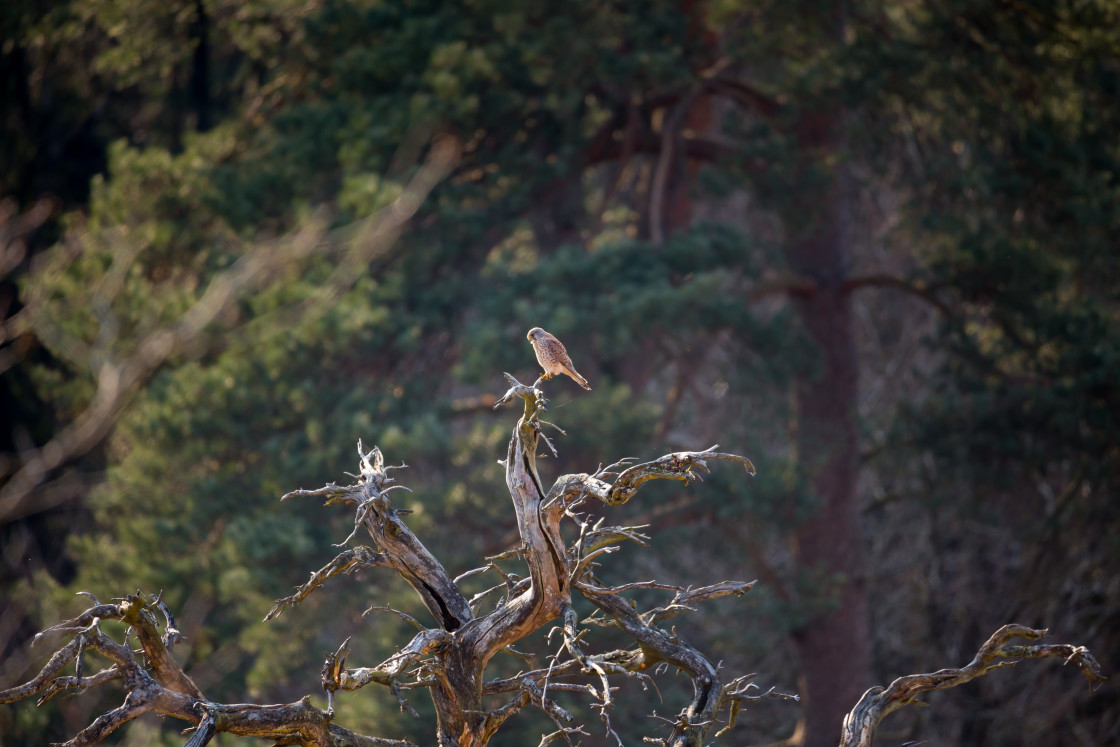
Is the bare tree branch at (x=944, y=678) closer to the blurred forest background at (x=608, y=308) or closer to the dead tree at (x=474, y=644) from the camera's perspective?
the dead tree at (x=474, y=644)

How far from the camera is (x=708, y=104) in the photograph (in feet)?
42.4

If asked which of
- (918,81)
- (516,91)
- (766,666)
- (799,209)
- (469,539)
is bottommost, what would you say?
(766,666)

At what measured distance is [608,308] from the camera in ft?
31.7

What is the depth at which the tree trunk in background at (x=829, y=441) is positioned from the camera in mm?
11008

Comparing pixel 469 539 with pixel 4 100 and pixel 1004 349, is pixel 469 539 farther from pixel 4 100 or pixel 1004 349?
pixel 4 100

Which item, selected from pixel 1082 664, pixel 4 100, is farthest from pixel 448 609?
pixel 4 100

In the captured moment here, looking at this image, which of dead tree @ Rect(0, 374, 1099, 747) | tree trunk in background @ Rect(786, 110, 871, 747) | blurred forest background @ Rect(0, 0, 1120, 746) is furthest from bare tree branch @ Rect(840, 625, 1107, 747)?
tree trunk in background @ Rect(786, 110, 871, 747)

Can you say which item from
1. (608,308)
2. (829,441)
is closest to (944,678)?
(608,308)

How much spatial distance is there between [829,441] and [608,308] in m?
2.96

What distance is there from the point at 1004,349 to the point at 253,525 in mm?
6880

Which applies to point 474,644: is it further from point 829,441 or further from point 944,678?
point 829,441

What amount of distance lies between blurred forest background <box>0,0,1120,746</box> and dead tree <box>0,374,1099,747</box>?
4.84m

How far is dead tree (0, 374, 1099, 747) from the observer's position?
135 inches

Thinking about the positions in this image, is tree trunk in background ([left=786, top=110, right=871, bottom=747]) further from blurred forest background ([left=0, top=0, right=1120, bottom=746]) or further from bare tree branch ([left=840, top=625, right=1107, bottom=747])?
bare tree branch ([left=840, top=625, right=1107, bottom=747])
